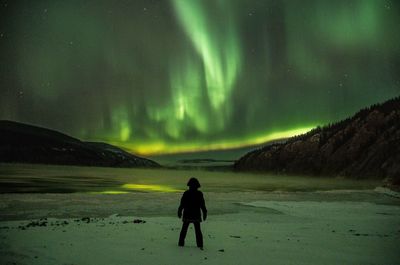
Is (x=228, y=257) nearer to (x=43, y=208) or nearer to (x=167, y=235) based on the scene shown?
(x=167, y=235)

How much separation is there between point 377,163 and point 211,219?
14211cm

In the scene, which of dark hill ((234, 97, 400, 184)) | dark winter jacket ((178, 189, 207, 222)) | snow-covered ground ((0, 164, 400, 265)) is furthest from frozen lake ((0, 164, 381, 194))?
dark hill ((234, 97, 400, 184))

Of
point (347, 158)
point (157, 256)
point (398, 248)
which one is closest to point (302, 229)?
point (398, 248)

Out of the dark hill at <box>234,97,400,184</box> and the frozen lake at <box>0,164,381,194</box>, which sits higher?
the dark hill at <box>234,97,400,184</box>

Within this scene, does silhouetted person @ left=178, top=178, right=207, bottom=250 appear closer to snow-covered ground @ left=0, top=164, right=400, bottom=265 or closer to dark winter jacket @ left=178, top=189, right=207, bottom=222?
dark winter jacket @ left=178, top=189, right=207, bottom=222

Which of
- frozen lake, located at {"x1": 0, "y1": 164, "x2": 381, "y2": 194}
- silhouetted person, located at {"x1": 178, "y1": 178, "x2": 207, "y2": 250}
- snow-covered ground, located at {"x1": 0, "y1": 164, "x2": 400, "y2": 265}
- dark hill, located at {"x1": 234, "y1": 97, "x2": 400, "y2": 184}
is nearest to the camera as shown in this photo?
snow-covered ground, located at {"x1": 0, "y1": 164, "x2": 400, "y2": 265}

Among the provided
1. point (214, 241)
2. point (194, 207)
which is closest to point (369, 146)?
point (214, 241)

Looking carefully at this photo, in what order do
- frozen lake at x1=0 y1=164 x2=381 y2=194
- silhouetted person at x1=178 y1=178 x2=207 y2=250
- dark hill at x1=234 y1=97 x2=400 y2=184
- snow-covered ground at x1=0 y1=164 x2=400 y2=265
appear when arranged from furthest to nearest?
dark hill at x1=234 y1=97 x2=400 y2=184 < frozen lake at x1=0 y1=164 x2=381 y2=194 < silhouetted person at x1=178 y1=178 x2=207 y2=250 < snow-covered ground at x1=0 y1=164 x2=400 y2=265

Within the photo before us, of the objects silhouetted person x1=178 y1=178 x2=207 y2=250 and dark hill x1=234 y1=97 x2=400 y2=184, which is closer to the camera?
silhouetted person x1=178 y1=178 x2=207 y2=250

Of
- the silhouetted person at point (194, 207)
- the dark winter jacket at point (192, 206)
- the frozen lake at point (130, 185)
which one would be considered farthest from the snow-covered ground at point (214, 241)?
the frozen lake at point (130, 185)

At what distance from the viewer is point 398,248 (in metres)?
13.5

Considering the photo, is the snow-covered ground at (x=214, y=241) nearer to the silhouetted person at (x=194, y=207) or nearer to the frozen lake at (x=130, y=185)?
the silhouetted person at (x=194, y=207)

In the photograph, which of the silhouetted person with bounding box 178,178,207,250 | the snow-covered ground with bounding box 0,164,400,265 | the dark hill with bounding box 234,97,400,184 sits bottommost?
the snow-covered ground with bounding box 0,164,400,265

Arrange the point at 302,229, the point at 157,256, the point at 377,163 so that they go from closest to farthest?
1. the point at 157,256
2. the point at 302,229
3. the point at 377,163
